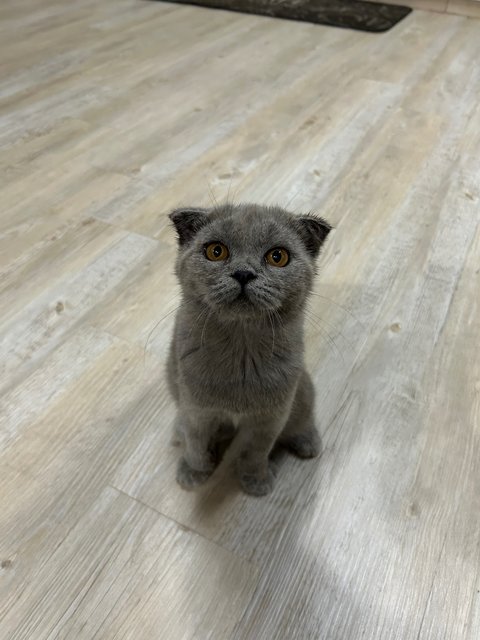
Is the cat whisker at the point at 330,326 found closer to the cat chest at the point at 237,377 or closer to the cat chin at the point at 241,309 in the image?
the cat chest at the point at 237,377

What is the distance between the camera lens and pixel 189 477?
1.08 metres

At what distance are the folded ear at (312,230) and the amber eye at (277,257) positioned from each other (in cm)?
9

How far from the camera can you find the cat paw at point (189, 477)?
1077mm

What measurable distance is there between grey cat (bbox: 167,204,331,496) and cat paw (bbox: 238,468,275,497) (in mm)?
23

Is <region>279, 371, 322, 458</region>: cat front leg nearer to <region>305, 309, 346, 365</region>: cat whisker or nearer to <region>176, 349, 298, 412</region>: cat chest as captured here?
<region>176, 349, 298, 412</region>: cat chest

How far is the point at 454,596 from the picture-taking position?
945mm

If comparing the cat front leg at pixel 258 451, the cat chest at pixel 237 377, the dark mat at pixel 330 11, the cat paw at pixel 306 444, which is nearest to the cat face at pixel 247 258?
the cat chest at pixel 237 377

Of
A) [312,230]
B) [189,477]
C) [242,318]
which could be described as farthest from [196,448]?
→ [312,230]

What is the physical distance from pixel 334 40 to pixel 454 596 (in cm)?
321

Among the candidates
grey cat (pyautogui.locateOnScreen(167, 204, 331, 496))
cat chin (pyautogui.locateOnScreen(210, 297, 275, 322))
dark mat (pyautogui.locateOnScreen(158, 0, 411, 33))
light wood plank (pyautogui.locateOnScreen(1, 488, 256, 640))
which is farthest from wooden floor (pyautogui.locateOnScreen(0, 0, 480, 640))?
dark mat (pyautogui.locateOnScreen(158, 0, 411, 33))

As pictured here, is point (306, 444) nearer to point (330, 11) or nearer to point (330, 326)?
point (330, 326)

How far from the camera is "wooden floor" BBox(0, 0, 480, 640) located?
3.10 feet

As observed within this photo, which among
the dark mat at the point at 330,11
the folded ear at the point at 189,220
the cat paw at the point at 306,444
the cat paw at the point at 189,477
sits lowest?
the cat paw at the point at 189,477

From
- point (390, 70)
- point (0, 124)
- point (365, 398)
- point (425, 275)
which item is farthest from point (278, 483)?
point (390, 70)
